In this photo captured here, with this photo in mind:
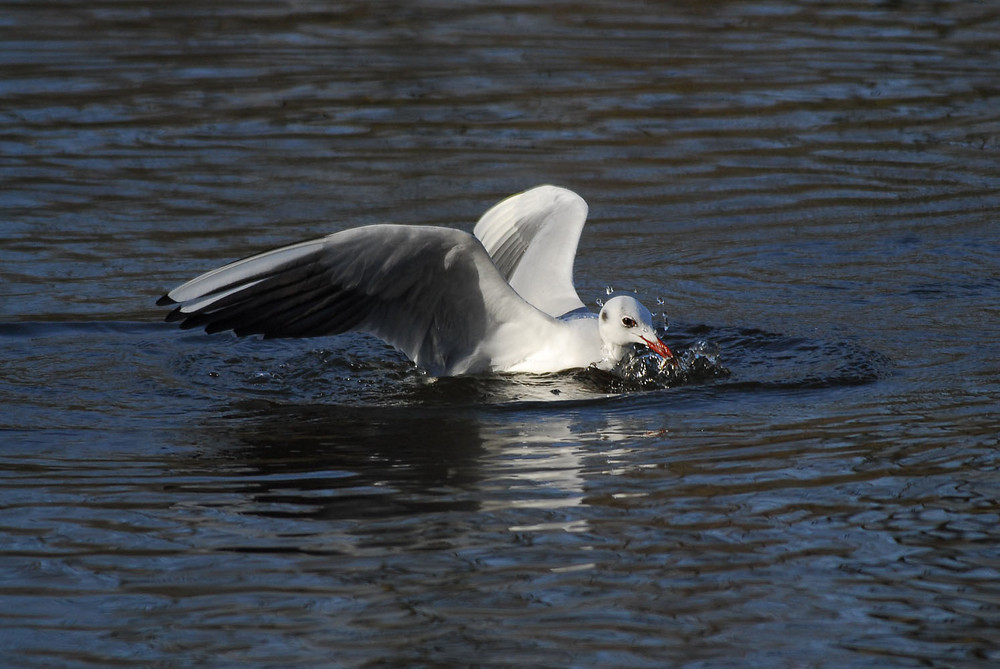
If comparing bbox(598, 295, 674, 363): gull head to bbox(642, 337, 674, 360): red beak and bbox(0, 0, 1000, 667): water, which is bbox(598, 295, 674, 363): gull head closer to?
bbox(642, 337, 674, 360): red beak

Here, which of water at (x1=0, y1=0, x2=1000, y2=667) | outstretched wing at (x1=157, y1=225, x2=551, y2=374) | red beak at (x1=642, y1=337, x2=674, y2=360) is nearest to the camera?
water at (x1=0, y1=0, x2=1000, y2=667)

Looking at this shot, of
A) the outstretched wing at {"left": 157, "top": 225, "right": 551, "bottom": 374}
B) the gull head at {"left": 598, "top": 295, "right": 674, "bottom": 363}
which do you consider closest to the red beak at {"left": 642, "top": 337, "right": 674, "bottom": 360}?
the gull head at {"left": 598, "top": 295, "right": 674, "bottom": 363}

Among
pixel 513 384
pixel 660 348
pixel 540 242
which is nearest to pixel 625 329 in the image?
pixel 660 348

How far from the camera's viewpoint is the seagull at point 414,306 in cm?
716

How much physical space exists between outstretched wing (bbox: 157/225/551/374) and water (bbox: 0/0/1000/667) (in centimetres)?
29

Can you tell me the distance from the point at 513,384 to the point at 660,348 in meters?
0.76

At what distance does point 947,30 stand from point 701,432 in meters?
12.0

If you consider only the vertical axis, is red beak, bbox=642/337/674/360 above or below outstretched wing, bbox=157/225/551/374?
below

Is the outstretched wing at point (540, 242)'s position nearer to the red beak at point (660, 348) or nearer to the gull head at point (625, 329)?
the gull head at point (625, 329)

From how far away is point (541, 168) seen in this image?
12273 mm

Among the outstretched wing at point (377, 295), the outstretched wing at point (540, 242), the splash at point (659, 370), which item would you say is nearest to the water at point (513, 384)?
the splash at point (659, 370)

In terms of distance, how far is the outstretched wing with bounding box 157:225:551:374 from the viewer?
23.4ft

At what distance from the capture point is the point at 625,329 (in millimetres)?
7781

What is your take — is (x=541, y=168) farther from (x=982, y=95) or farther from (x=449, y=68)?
(x=982, y=95)
